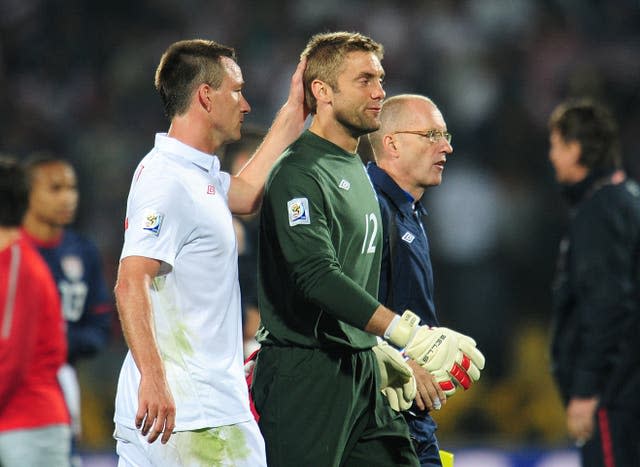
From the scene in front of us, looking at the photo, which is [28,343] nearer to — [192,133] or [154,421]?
[192,133]

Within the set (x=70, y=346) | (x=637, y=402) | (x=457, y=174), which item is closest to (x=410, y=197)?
(x=637, y=402)

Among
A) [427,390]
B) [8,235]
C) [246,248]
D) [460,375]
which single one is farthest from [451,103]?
[460,375]

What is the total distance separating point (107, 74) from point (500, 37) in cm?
377

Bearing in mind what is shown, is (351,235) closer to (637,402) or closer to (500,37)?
(637,402)

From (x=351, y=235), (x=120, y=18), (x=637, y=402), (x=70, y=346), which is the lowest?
(x=637, y=402)

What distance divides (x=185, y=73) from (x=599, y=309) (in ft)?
9.01

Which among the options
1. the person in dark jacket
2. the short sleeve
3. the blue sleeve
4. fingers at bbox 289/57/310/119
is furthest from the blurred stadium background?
the short sleeve

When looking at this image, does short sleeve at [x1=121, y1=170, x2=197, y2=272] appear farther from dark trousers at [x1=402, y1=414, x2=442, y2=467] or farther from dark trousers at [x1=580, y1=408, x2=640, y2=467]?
dark trousers at [x1=580, y1=408, x2=640, y2=467]

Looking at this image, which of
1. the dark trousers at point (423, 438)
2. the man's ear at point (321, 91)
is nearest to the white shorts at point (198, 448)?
the dark trousers at point (423, 438)

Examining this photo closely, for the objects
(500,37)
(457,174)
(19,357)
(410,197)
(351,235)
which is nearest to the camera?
(351,235)

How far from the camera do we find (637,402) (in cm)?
580

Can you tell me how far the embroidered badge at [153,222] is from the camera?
3658 millimetres

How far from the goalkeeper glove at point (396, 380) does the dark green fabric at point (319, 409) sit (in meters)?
0.06

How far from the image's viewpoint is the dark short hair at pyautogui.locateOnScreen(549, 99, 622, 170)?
619 centimetres
